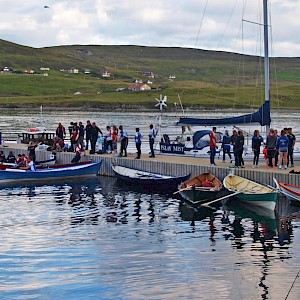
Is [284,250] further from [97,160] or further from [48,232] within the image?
[97,160]

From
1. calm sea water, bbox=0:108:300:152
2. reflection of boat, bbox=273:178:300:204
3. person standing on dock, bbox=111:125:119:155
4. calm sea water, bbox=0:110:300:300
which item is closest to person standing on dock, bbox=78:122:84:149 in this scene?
person standing on dock, bbox=111:125:119:155

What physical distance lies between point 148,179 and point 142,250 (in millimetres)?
12820

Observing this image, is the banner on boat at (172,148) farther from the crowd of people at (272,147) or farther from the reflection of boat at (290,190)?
the reflection of boat at (290,190)

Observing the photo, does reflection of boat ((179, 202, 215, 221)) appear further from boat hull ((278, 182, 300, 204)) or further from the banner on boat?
the banner on boat

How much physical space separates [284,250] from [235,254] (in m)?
1.76

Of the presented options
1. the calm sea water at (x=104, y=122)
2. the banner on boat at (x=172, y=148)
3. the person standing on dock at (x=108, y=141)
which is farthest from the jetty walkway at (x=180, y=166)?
the calm sea water at (x=104, y=122)

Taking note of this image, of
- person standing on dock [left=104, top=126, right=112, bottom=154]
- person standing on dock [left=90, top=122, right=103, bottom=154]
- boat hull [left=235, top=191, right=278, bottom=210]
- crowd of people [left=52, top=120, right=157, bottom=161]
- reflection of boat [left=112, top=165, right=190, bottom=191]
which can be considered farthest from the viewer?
person standing on dock [left=104, top=126, right=112, bottom=154]

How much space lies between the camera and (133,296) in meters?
16.8

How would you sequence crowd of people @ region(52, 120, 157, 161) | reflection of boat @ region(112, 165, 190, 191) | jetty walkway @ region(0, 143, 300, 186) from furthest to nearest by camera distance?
crowd of people @ region(52, 120, 157, 161) → reflection of boat @ region(112, 165, 190, 191) → jetty walkway @ region(0, 143, 300, 186)

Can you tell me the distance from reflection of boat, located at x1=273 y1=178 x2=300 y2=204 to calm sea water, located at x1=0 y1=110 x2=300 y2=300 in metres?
0.48

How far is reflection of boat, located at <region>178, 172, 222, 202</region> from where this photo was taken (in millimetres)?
29438

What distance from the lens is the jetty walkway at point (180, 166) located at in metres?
30.9

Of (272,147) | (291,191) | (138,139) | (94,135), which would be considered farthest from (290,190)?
(94,135)

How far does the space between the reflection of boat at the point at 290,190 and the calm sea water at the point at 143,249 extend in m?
0.48
